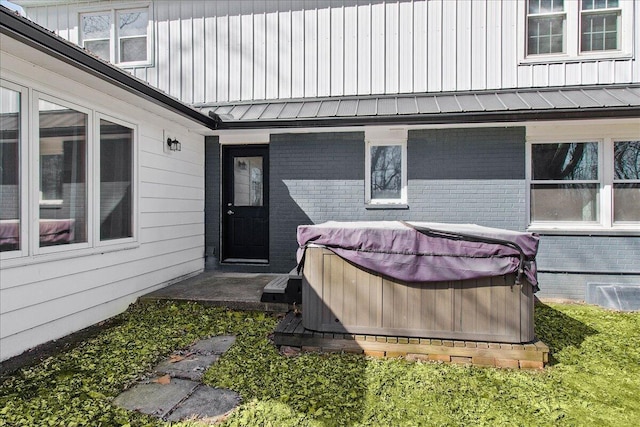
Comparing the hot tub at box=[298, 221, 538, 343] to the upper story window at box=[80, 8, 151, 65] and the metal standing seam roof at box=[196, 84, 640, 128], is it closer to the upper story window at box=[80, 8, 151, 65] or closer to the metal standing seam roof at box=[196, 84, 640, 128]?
the metal standing seam roof at box=[196, 84, 640, 128]

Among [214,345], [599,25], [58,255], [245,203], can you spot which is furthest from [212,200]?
[599,25]

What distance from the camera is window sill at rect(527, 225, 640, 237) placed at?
5.32 metres

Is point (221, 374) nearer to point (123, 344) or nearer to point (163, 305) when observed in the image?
point (123, 344)

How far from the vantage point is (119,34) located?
23.5 ft

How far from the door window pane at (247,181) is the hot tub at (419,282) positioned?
132 inches

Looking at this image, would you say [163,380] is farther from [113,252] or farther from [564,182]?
[564,182]

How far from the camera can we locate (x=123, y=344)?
3.56 meters

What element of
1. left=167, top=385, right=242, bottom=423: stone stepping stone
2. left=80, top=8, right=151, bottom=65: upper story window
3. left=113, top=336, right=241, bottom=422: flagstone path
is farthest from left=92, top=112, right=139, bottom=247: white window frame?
left=80, top=8, right=151, bottom=65: upper story window

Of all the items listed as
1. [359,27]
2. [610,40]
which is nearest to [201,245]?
[359,27]

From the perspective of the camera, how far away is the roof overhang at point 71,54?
2.58 meters

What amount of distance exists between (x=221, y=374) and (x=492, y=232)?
8.98 feet

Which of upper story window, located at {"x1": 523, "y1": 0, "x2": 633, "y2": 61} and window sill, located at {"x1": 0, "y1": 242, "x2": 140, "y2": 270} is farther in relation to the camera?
upper story window, located at {"x1": 523, "y1": 0, "x2": 633, "y2": 61}

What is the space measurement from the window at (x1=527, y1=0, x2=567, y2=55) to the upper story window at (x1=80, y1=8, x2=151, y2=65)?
280 inches

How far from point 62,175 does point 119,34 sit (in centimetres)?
490
